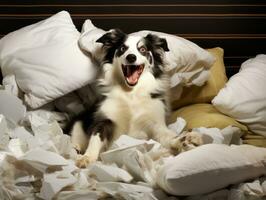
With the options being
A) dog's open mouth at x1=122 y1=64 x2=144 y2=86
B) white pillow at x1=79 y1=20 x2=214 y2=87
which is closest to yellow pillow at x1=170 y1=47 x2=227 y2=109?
white pillow at x1=79 y1=20 x2=214 y2=87

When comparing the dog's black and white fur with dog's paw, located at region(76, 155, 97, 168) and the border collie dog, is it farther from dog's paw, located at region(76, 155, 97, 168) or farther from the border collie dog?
dog's paw, located at region(76, 155, 97, 168)

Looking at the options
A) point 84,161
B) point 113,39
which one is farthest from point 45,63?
point 84,161

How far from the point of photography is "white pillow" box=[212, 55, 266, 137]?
2.17 metres

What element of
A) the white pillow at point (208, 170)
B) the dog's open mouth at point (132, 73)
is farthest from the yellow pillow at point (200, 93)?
the white pillow at point (208, 170)

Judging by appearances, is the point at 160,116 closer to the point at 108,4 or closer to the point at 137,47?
the point at 137,47

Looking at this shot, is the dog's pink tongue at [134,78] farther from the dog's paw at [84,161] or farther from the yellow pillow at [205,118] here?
the dog's paw at [84,161]

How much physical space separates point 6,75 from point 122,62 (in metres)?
0.66

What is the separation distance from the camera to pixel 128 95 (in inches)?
88.9

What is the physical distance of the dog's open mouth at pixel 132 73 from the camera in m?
2.22

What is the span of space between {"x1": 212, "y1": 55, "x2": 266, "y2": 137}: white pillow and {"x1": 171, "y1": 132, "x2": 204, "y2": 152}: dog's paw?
0.45 m

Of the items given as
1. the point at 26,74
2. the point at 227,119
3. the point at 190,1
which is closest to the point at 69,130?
the point at 26,74

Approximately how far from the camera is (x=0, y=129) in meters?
1.78

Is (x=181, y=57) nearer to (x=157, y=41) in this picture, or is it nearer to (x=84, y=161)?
(x=157, y=41)

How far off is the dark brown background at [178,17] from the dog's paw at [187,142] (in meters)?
1.14
